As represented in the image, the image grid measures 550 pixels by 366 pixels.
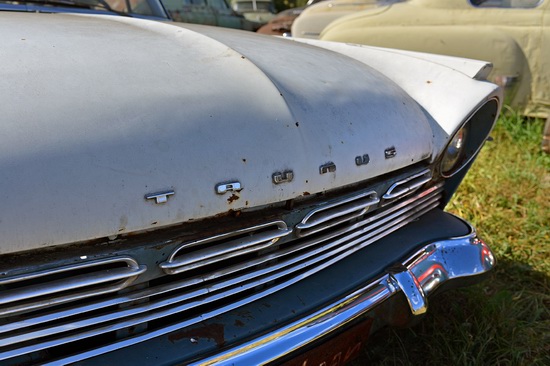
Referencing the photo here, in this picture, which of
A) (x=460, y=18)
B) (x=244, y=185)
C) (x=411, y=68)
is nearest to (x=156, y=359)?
(x=244, y=185)

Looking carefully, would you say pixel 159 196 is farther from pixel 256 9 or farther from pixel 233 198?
pixel 256 9

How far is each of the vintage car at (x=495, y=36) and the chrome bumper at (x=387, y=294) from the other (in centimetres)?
211

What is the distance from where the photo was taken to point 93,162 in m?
1.05

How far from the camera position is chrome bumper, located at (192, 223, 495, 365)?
1209 millimetres

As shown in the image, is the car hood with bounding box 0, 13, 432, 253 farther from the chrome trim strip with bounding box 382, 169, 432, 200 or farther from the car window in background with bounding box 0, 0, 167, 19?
the car window in background with bounding box 0, 0, 167, 19

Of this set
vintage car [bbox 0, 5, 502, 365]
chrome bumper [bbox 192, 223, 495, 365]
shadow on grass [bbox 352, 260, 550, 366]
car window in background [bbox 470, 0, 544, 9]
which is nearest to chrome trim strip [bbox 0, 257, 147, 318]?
vintage car [bbox 0, 5, 502, 365]

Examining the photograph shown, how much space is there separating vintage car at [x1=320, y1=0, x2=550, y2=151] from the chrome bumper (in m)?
2.11

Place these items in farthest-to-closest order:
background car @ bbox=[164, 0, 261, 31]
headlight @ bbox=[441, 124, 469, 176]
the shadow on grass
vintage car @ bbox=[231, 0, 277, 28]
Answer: vintage car @ bbox=[231, 0, 277, 28]
background car @ bbox=[164, 0, 261, 31]
the shadow on grass
headlight @ bbox=[441, 124, 469, 176]

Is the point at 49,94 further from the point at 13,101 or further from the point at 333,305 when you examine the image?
the point at 333,305

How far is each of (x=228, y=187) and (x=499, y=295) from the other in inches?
59.6

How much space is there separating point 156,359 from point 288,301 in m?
0.36

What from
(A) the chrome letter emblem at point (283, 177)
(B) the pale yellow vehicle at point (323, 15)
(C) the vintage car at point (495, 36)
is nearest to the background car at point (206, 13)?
(B) the pale yellow vehicle at point (323, 15)

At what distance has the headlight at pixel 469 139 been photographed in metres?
1.83

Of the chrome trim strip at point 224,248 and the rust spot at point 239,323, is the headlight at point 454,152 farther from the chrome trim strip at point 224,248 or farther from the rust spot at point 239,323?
the rust spot at point 239,323
